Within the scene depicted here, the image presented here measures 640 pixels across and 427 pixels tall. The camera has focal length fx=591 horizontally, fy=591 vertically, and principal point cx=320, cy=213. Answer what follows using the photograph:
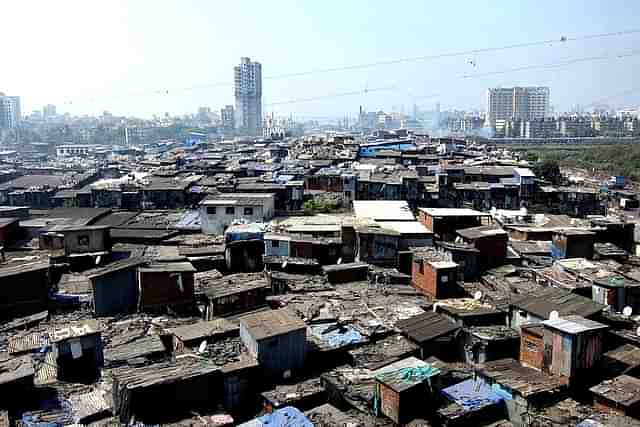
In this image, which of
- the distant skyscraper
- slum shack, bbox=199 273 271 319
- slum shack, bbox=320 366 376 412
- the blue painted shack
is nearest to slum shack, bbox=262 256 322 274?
slum shack, bbox=199 273 271 319

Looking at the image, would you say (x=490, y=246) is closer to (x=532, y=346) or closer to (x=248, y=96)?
(x=532, y=346)

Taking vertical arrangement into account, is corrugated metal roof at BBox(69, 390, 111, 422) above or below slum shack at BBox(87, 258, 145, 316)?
below

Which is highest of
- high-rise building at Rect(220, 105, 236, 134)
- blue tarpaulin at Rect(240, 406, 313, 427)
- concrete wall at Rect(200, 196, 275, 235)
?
high-rise building at Rect(220, 105, 236, 134)

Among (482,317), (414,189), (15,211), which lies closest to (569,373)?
(482,317)

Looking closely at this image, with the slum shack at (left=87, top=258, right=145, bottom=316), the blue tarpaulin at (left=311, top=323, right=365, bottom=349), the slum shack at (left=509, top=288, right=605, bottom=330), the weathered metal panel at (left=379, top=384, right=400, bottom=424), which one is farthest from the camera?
the slum shack at (left=87, top=258, right=145, bottom=316)

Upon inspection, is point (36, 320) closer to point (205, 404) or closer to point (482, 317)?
point (205, 404)

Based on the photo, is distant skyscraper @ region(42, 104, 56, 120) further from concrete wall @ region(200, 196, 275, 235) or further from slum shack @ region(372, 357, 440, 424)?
A: slum shack @ region(372, 357, 440, 424)

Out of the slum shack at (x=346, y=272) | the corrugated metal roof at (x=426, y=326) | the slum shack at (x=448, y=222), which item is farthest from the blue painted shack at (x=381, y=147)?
the corrugated metal roof at (x=426, y=326)

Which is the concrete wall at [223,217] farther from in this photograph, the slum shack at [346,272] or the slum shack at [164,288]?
the slum shack at [164,288]
